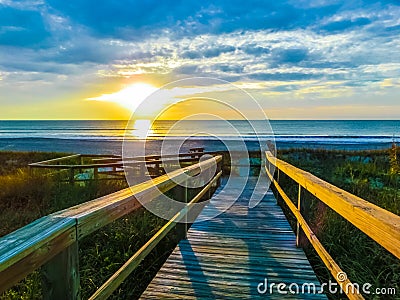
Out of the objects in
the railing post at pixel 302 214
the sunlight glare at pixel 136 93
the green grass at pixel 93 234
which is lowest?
the green grass at pixel 93 234

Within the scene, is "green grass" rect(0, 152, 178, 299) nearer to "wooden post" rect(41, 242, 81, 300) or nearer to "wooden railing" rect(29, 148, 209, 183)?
"wooden railing" rect(29, 148, 209, 183)

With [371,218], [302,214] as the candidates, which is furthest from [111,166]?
[371,218]

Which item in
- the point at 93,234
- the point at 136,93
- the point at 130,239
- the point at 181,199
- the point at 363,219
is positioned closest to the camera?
the point at 363,219

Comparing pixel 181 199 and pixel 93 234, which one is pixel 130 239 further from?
pixel 181 199

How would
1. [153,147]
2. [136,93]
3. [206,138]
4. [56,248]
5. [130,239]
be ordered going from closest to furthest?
[56,248]
[130,239]
[136,93]
[153,147]
[206,138]

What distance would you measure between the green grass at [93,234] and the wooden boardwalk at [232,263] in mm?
592

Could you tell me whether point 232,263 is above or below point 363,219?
below

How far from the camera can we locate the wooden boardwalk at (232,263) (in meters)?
2.74

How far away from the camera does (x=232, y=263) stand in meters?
3.35

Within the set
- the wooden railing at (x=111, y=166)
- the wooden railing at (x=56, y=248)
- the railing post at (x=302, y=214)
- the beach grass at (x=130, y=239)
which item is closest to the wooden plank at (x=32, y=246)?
the wooden railing at (x=56, y=248)

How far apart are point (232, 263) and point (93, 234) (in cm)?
253

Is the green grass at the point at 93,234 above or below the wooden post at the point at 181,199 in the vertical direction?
below

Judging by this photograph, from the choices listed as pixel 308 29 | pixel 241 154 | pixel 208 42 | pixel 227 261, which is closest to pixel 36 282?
pixel 227 261

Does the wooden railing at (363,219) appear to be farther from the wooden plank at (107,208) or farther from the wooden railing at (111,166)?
the wooden railing at (111,166)
